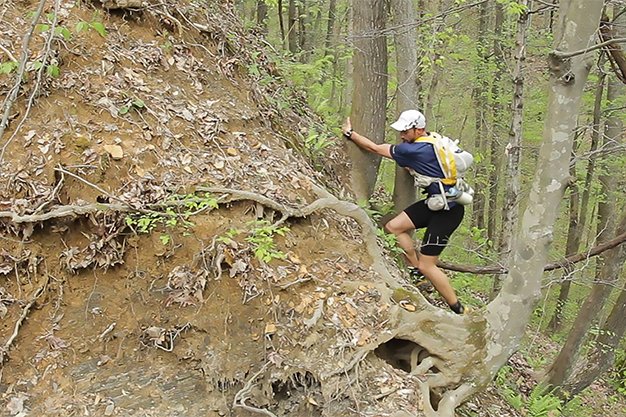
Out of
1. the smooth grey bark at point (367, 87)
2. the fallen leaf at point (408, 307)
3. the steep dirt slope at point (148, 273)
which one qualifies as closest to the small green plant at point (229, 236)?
the steep dirt slope at point (148, 273)

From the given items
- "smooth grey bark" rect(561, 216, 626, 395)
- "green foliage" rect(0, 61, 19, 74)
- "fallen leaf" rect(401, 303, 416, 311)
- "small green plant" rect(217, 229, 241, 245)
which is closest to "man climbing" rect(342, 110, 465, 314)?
"fallen leaf" rect(401, 303, 416, 311)

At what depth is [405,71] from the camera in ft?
24.3

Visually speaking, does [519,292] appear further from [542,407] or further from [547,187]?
[542,407]

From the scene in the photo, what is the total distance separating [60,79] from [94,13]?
0.91 meters

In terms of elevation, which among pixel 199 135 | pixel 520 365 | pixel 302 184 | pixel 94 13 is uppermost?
pixel 94 13

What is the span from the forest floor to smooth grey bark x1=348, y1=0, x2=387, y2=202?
2.03 m

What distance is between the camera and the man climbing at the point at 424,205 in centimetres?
625

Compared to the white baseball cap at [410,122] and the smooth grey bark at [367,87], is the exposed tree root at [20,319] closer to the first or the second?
the white baseball cap at [410,122]

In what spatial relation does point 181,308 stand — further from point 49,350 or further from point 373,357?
point 373,357

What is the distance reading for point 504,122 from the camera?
16.4 metres

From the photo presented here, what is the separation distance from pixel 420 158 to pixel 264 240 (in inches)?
94.0

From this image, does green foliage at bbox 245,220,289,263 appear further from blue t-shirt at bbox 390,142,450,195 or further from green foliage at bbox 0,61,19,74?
green foliage at bbox 0,61,19,74

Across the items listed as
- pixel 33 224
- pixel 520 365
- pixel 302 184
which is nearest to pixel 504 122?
pixel 520 365

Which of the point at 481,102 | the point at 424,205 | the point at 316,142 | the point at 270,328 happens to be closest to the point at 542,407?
the point at 424,205
